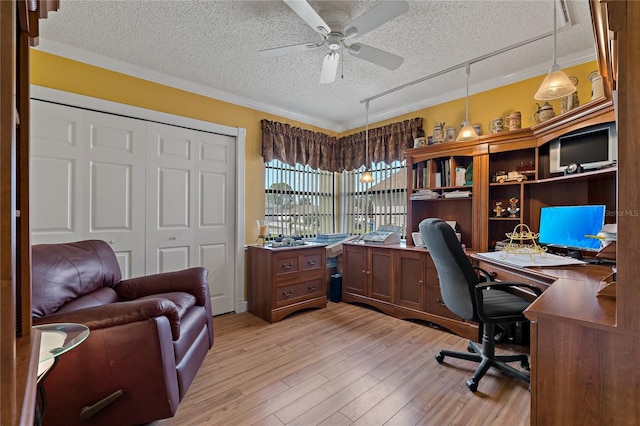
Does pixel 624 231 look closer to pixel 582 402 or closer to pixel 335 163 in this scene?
pixel 582 402

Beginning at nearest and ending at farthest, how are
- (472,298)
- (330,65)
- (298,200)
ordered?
(472,298), (330,65), (298,200)

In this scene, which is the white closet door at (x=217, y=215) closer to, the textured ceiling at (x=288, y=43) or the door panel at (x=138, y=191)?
the door panel at (x=138, y=191)

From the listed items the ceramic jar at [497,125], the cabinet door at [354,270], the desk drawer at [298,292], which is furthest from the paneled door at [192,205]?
the ceramic jar at [497,125]

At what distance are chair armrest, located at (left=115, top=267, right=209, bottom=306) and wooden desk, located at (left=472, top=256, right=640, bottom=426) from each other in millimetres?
2049

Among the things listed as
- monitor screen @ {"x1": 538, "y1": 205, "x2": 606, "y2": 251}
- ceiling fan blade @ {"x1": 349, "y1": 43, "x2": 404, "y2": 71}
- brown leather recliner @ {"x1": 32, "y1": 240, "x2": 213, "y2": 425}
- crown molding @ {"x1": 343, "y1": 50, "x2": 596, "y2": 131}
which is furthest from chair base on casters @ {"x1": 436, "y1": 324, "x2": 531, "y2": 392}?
crown molding @ {"x1": 343, "y1": 50, "x2": 596, "y2": 131}

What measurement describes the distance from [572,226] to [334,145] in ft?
10.1

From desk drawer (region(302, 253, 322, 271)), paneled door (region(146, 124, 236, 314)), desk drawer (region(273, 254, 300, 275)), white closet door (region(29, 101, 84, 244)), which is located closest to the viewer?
white closet door (region(29, 101, 84, 244))

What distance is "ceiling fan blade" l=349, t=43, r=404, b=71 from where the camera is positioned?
6.64ft

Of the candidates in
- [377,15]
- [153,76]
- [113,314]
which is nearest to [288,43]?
[377,15]

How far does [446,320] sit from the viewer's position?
9.15 feet

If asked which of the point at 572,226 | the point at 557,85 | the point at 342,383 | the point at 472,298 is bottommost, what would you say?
the point at 342,383

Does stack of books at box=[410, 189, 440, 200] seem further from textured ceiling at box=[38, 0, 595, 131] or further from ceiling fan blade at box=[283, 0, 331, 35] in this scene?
ceiling fan blade at box=[283, 0, 331, 35]

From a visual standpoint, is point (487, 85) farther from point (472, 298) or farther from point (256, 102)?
point (256, 102)

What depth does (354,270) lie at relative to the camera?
3664mm
